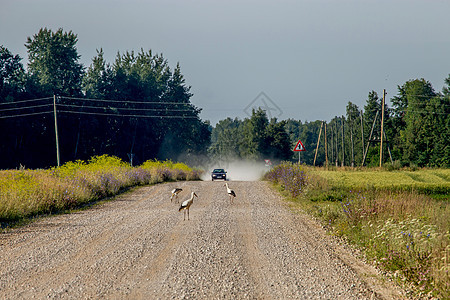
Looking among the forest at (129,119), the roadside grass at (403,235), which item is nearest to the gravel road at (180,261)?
the roadside grass at (403,235)

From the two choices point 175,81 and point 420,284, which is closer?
point 420,284

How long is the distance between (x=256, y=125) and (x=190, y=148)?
19.1 m

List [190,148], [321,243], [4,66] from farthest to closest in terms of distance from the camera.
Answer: [190,148] → [4,66] → [321,243]

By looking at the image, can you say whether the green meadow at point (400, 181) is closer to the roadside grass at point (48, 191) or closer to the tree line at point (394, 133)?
the tree line at point (394, 133)

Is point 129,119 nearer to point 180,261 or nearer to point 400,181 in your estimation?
point 400,181

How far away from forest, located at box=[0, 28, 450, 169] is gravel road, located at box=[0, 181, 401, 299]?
120 feet

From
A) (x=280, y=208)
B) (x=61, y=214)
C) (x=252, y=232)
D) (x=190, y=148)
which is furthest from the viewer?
(x=190, y=148)

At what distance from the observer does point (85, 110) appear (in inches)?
2699

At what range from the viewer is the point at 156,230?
12656 mm

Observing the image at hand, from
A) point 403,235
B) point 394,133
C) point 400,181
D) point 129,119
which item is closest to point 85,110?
point 129,119

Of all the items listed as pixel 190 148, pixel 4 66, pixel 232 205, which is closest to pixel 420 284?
pixel 232 205

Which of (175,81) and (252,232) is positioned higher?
(175,81)

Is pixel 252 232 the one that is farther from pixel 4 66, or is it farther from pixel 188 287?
pixel 4 66

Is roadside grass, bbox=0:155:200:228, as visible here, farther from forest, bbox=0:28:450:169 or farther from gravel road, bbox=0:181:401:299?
forest, bbox=0:28:450:169
